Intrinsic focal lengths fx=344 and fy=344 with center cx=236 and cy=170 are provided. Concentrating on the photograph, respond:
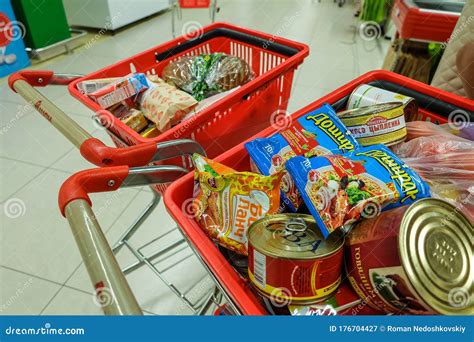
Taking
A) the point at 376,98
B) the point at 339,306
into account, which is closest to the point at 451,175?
the point at 376,98

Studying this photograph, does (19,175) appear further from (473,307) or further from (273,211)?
(473,307)

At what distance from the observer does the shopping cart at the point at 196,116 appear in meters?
0.69

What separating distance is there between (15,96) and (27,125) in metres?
0.50

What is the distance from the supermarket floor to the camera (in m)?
1.35

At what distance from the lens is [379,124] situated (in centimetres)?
79

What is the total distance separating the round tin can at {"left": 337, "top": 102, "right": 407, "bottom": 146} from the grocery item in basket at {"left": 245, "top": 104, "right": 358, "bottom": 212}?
0.06 meters

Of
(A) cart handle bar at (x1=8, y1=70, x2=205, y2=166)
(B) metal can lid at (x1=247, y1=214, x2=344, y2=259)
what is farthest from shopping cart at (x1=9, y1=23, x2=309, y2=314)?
(B) metal can lid at (x1=247, y1=214, x2=344, y2=259)

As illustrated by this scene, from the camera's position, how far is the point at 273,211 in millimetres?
630

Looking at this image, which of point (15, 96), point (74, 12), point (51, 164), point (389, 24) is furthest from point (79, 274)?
point (389, 24)

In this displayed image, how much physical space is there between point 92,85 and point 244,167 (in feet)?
1.59

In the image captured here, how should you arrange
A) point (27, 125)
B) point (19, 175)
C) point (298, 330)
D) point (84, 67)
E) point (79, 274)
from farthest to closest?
1. point (84, 67)
2. point (27, 125)
3. point (19, 175)
4. point (79, 274)
5. point (298, 330)

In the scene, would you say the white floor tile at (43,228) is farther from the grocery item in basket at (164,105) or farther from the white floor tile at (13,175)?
the grocery item in basket at (164,105)

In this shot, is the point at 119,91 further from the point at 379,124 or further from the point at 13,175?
the point at 13,175

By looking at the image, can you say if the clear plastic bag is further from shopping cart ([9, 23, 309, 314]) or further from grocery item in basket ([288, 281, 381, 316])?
shopping cart ([9, 23, 309, 314])
